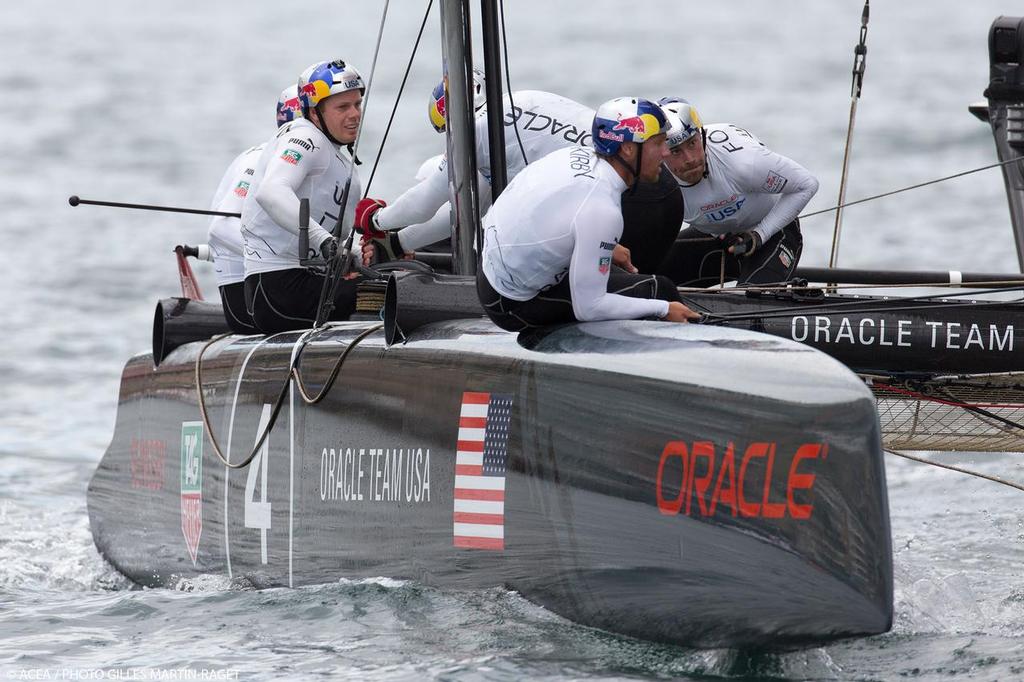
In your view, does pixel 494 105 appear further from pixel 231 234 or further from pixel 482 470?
pixel 231 234

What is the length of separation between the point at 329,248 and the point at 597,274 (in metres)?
1.66

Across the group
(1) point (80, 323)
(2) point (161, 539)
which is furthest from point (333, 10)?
(2) point (161, 539)

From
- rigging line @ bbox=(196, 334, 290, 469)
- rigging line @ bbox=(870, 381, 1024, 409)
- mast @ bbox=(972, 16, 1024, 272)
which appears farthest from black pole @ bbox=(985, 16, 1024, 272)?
rigging line @ bbox=(196, 334, 290, 469)

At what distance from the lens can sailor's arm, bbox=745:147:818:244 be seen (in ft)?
22.7

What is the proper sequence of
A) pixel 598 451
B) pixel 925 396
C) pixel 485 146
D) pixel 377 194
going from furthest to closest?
pixel 377 194 < pixel 485 146 < pixel 925 396 < pixel 598 451

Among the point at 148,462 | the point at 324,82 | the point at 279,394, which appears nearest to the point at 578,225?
the point at 279,394

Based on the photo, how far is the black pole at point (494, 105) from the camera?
6438 millimetres

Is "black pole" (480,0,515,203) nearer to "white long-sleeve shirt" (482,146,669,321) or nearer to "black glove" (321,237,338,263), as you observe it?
"black glove" (321,237,338,263)

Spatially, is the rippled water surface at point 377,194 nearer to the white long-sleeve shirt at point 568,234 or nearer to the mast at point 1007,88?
the white long-sleeve shirt at point 568,234

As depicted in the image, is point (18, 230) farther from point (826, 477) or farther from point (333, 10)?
point (333, 10)

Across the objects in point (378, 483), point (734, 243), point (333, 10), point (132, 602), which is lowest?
point (132, 602)

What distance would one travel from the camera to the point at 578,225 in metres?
5.27

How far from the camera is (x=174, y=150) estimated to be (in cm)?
2855

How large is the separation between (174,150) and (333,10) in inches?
756
